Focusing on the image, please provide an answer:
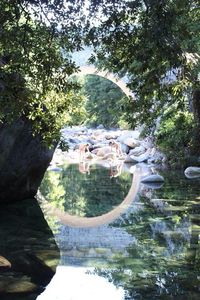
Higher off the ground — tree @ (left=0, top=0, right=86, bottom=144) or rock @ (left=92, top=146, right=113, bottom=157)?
rock @ (left=92, top=146, right=113, bottom=157)

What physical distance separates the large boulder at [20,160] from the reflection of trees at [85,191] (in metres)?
1.05

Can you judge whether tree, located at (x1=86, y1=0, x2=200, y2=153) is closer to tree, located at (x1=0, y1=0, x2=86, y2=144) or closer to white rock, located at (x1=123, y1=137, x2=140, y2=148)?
tree, located at (x1=0, y1=0, x2=86, y2=144)

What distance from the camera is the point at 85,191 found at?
12.8m

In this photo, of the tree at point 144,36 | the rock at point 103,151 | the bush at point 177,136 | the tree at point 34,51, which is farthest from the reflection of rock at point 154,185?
the rock at point 103,151

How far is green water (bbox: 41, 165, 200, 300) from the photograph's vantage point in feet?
17.2

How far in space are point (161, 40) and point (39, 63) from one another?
104 centimetres

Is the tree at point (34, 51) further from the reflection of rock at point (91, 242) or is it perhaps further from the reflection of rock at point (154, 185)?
the reflection of rock at point (154, 185)

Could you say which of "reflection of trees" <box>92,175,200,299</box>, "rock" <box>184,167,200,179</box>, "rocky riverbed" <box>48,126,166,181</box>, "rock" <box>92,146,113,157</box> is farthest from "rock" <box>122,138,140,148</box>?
"reflection of trees" <box>92,175,200,299</box>

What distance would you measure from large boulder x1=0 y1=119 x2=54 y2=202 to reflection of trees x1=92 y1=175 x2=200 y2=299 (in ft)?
6.81

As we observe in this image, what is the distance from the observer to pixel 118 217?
9.15m

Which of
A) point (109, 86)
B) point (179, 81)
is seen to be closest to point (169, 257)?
point (179, 81)

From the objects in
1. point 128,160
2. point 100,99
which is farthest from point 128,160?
point 100,99

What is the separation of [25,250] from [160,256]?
1.69m

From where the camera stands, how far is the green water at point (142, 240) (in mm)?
5238
